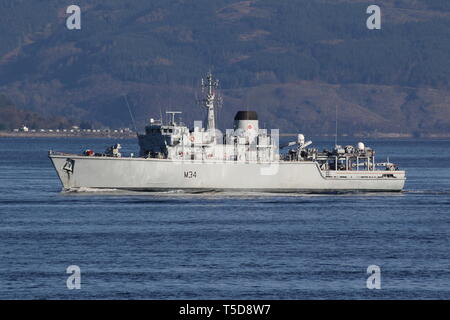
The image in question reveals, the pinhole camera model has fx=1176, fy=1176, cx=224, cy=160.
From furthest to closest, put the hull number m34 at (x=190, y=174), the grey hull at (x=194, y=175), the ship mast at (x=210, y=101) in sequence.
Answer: the ship mast at (x=210, y=101) → the hull number m34 at (x=190, y=174) → the grey hull at (x=194, y=175)

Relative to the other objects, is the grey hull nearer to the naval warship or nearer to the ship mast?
the naval warship

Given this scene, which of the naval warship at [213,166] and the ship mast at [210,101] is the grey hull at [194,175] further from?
the ship mast at [210,101]

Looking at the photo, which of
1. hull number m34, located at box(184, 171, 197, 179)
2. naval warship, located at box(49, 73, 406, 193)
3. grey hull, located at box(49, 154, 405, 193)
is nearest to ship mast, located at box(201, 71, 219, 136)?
naval warship, located at box(49, 73, 406, 193)

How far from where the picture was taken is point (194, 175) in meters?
85.6

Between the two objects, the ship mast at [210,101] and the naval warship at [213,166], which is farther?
the ship mast at [210,101]

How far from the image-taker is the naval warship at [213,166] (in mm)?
84688

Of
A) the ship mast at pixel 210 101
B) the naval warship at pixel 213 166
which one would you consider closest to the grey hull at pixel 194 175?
the naval warship at pixel 213 166

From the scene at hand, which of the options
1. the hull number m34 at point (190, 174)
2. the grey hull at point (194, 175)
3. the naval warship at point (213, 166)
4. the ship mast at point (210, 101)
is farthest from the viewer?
the ship mast at point (210, 101)

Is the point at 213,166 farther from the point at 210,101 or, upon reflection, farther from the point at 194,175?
the point at 210,101

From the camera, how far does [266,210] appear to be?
251ft

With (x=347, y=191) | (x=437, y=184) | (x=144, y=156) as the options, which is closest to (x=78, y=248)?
(x=144, y=156)

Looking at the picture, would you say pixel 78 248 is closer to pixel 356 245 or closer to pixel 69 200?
pixel 356 245

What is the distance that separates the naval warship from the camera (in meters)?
84.7

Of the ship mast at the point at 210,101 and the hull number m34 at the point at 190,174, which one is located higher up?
the ship mast at the point at 210,101
